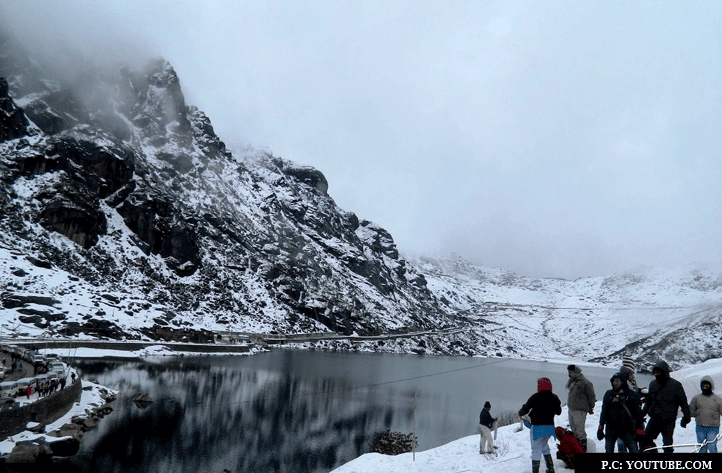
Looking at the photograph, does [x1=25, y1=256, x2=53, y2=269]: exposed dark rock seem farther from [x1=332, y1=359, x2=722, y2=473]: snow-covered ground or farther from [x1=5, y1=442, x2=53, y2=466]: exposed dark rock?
[x1=332, y1=359, x2=722, y2=473]: snow-covered ground

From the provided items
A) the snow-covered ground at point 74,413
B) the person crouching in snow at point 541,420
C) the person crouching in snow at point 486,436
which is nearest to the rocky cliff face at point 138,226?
the snow-covered ground at point 74,413

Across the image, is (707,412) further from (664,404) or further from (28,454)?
(28,454)

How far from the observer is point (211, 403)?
42062mm

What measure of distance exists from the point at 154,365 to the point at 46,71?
132 m

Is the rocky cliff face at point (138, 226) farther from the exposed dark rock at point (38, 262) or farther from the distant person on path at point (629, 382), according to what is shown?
the distant person on path at point (629, 382)

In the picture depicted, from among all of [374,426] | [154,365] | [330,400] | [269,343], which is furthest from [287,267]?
[374,426]

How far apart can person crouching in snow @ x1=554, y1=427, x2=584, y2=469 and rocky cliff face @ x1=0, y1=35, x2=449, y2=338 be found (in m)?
83.1

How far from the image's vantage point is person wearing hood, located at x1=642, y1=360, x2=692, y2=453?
34.1ft

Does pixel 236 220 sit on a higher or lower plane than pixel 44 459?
higher

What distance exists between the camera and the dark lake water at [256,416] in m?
26.2

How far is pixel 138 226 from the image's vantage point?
128 m

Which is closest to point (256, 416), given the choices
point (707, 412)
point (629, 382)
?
point (629, 382)

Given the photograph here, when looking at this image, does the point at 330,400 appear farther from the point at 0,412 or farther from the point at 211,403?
the point at 0,412

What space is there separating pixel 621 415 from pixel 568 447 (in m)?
1.56
